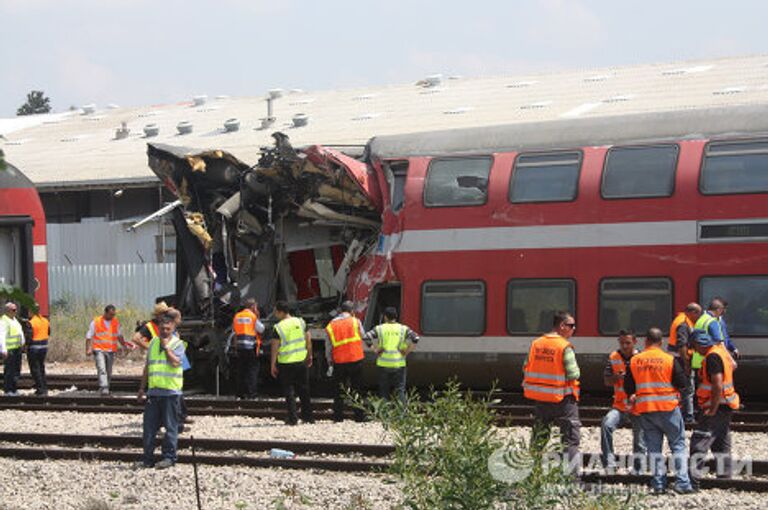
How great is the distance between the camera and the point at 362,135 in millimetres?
38312

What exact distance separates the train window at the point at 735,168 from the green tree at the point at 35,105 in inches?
3596

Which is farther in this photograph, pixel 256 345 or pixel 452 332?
pixel 256 345

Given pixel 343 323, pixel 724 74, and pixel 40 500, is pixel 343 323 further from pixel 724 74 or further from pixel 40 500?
pixel 724 74

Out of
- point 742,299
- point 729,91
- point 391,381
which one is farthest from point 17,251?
point 729,91

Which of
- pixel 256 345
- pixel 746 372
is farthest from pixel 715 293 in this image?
pixel 256 345

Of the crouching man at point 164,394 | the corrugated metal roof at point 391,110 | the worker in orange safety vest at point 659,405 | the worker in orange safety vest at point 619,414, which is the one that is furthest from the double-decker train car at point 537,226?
the corrugated metal roof at point 391,110

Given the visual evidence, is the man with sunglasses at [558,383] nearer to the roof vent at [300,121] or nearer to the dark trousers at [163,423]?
the dark trousers at [163,423]

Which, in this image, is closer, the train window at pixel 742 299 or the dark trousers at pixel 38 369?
the train window at pixel 742 299

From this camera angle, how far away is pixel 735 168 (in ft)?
55.5

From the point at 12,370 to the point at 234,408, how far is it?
5090mm

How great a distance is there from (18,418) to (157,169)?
445 centimetres

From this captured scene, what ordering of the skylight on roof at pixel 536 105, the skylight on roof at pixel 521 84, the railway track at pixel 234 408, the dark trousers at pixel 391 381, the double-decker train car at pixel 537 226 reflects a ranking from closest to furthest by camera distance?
the railway track at pixel 234 408, the double-decker train car at pixel 537 226, the dark trousers at pixel 391 381, the skylight on roof at pixel 536 105, the skylight on roof at pixel 521 84

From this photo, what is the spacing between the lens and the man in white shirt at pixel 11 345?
21594mm

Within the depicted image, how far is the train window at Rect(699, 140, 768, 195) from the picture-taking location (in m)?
16.8
